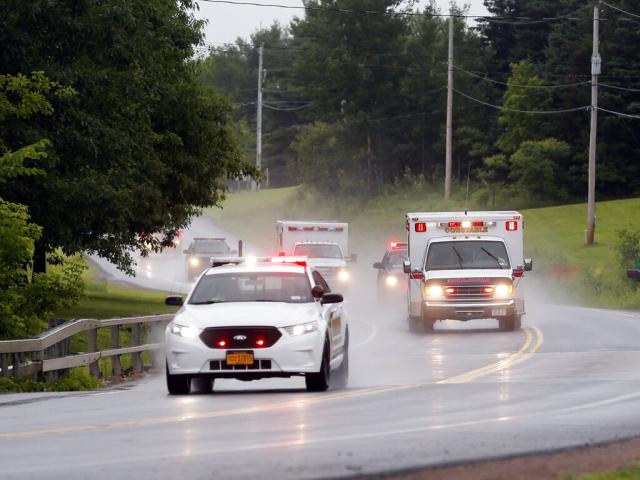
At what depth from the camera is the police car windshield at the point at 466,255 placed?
31922 millimetres

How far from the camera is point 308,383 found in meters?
17.3

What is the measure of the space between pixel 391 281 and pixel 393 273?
556 millimetres

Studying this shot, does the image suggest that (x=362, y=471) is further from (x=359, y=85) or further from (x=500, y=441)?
(x=359, y=85)

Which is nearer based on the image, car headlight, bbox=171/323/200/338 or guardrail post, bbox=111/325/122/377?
car headlight, bbox=171/323/200/338

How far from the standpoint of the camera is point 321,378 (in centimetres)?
1722

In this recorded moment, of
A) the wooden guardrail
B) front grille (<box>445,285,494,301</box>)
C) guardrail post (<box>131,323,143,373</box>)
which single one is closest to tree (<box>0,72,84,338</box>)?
the wooden guardrail

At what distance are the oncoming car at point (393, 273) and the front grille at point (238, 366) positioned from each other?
2414 cm

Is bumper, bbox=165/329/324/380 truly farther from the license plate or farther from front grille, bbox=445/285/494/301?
front grille, bbox=445/285/494/301

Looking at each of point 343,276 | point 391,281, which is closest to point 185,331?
point 391,281

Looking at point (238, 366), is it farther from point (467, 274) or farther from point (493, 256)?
point (493, 256)

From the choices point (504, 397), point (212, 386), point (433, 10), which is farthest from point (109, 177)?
point (433, 10)

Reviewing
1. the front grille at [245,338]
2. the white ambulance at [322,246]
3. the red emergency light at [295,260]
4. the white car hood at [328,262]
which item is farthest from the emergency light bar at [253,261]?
the white car hood at [328,262]

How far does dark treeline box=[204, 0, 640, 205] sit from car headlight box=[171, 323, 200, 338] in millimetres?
75939

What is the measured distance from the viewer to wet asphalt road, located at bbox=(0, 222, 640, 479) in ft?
33.3
